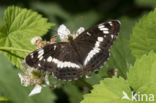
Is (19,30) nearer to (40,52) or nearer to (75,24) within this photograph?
(40,52)

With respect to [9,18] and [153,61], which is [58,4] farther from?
[153,61]

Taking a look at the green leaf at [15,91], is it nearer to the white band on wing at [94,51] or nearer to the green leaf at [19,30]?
the green leaf at [19,30]

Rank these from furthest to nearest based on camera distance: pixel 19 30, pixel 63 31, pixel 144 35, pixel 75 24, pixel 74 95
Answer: pixel 75 24 → pixel 74 95 → pixel 19 30 → pixel 63 31 → pixel 144 35

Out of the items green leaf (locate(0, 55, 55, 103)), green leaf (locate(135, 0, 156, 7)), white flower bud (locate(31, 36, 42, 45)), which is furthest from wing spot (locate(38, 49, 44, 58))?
green leaf (locate(135, 0, 156, 7))

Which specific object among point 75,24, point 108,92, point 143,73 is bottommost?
point 108,92

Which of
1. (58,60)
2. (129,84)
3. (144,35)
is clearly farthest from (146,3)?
(129,84)

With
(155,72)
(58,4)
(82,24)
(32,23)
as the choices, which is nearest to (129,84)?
(155,72)

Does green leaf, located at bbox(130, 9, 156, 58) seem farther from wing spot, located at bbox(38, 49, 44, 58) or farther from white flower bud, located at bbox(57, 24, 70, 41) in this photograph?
wing spot, located at bbox(38, 49, 44, 58)
